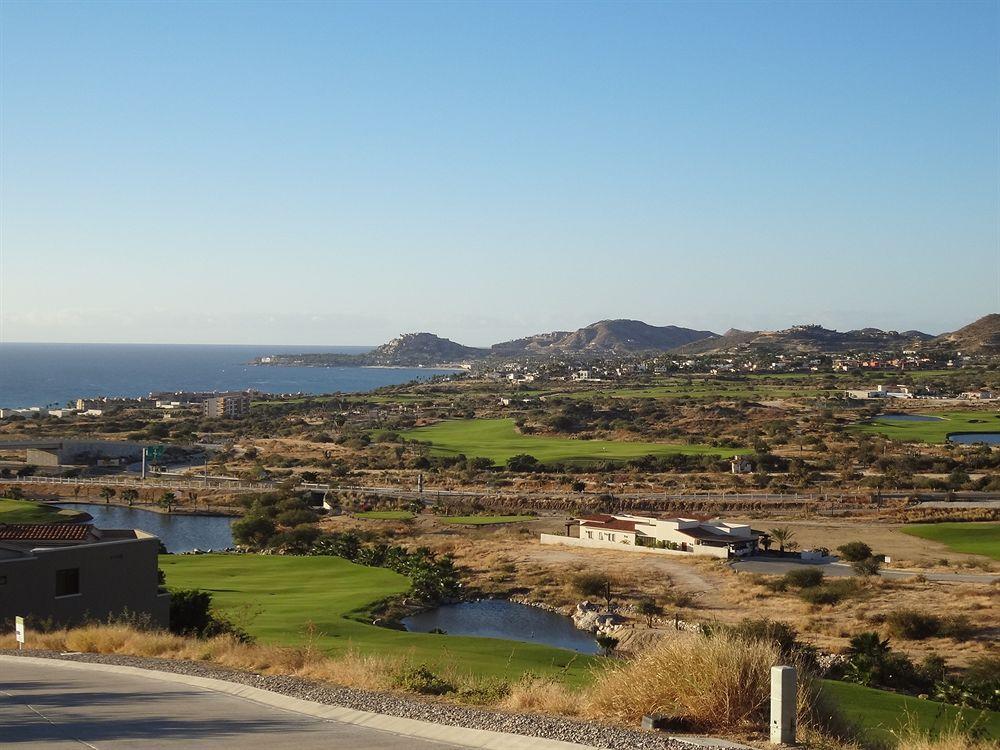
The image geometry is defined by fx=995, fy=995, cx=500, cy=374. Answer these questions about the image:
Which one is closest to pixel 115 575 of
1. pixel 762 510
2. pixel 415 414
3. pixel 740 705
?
pixel 740 705

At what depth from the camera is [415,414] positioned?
375 feet

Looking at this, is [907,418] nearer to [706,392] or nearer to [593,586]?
[706,392]

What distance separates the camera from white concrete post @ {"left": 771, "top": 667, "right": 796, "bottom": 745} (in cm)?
832

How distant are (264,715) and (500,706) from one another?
2.32 meters

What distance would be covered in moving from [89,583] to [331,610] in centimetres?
878

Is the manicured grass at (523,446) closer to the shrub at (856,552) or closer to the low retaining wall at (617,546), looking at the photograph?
the low retaining wall at (617,546)

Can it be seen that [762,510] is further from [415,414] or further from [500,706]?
[415,414]

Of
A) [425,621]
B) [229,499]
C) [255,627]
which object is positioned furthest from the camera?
[229,499]

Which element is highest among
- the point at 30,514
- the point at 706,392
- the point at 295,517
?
the point at 706,392

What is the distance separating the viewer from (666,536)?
41125 millimetres

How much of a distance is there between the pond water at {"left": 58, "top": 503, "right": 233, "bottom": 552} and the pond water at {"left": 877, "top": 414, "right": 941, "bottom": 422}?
65.5 m

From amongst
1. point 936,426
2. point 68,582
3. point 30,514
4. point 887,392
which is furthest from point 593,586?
point 887,392

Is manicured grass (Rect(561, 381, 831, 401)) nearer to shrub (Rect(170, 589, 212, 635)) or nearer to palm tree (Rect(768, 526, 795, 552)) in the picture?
palm tree (Rect(768, 526, 795, 552))

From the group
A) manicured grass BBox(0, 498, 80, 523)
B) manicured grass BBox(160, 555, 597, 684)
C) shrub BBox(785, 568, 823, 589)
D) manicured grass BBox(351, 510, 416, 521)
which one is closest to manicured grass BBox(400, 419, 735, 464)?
manicured grass BBox(351, 510, 416, 521)
